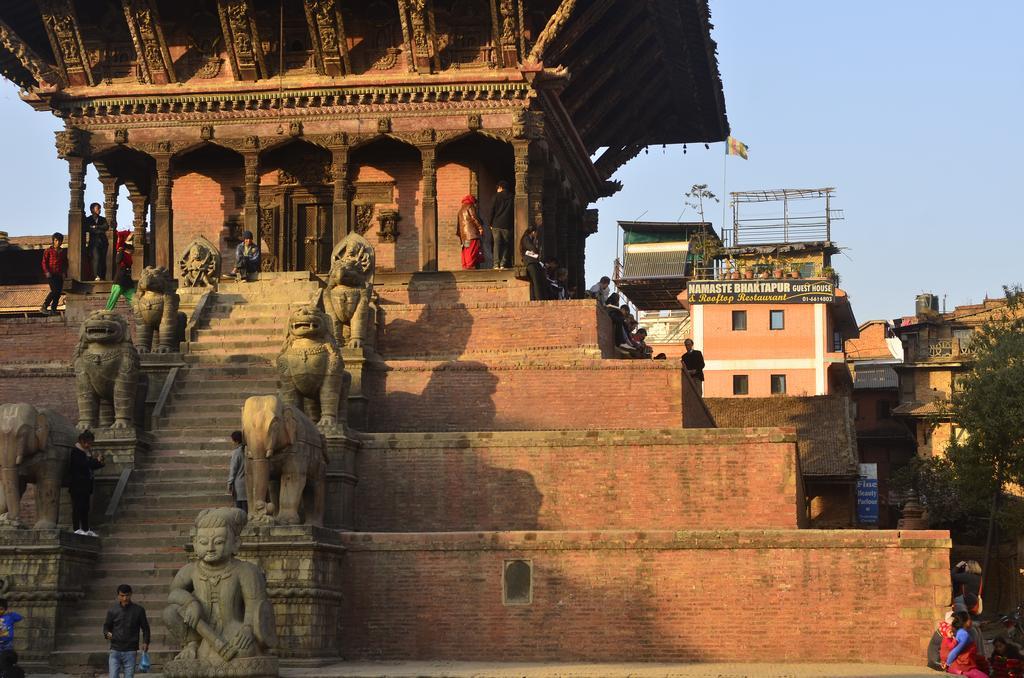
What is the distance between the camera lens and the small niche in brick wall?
22.0 meters

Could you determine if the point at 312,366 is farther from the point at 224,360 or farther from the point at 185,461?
the point at 224,360

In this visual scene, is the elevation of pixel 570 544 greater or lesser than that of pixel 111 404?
lesser

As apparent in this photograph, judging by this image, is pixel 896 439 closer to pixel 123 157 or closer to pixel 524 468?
pixel 123 157

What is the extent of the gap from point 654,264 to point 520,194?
4649cm

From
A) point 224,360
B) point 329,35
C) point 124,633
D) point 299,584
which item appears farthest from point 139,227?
point 124,633

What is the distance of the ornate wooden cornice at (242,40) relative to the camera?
34688 millimetres

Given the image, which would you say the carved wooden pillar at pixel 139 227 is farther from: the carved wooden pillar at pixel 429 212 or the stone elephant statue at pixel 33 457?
the stone elephant statue at pixel 33 457

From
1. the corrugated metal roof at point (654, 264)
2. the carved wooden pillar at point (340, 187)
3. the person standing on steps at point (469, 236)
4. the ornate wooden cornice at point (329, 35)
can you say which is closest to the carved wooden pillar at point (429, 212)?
the person standing on steps at point (469, 236)

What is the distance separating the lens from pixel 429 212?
110 ft

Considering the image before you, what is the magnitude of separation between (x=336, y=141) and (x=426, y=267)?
3.24 m

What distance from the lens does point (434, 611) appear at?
22047 mm

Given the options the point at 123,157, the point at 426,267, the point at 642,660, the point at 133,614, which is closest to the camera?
the point at 133,614

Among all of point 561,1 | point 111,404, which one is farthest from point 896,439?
point 111,404

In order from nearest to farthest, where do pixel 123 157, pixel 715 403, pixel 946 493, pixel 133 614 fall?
pixel 133 614, pixel 123 157, pixel 715 403, pixel 946 493
